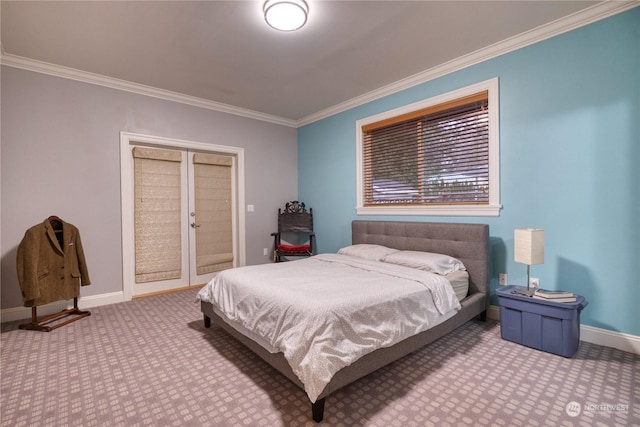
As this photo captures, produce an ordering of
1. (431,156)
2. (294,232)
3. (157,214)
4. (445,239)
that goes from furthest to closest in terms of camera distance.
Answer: (294,232) < (157,214) < (431,156) < (445,239)

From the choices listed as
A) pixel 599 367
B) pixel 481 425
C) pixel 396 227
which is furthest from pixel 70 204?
pixel 599 367

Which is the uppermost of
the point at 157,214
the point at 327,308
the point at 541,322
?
the point at 157,214

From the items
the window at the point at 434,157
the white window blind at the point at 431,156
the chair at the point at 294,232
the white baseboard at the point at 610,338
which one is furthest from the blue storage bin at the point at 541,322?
the chair at the point at 294,232

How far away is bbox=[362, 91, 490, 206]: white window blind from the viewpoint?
3.01 m

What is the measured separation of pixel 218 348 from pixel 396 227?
7.50 feet

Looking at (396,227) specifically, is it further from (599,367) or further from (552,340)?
(599,367)

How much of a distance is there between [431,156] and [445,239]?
976 mm

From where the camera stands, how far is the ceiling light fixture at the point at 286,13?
2104 millimetres

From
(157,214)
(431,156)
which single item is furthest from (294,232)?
(431,156)

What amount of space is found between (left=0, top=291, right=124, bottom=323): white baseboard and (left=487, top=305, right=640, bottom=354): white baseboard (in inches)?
186

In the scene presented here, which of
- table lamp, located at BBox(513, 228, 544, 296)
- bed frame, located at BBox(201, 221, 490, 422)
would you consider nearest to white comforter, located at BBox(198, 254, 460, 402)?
bed frame, located at BBox(201, 221, 490, 422)

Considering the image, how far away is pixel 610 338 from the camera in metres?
2.27

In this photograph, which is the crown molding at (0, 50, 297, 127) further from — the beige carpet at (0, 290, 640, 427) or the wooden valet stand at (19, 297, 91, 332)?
the beige carpet at (0, 290, 640, 427)

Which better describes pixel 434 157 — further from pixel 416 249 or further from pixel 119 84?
pixel 119 84
